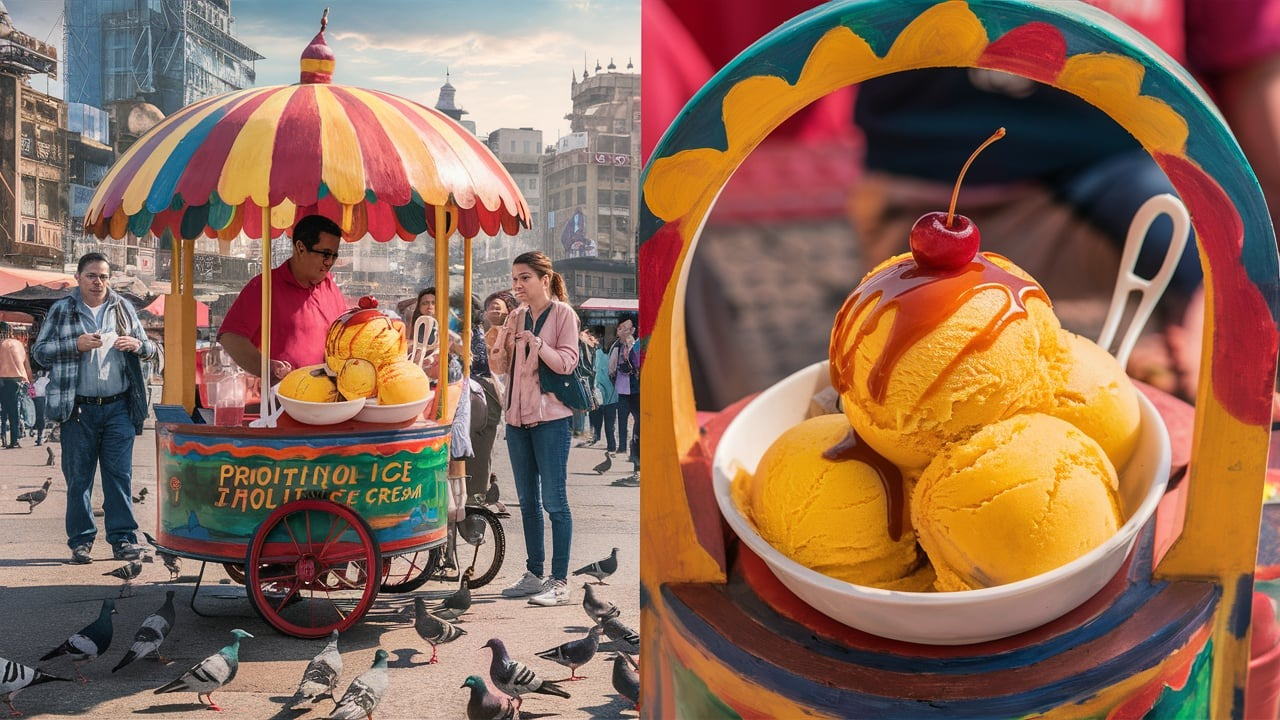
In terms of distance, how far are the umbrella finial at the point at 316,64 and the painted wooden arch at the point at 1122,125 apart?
4302 mm

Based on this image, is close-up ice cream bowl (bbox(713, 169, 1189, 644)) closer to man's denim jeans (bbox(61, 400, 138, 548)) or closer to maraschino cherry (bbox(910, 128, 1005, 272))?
maraschino cherry (bbox(910, 128, 1005, 272))

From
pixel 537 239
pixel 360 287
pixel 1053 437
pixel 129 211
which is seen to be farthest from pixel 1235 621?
pixel 537 239

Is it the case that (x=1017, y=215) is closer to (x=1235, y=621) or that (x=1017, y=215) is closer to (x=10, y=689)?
(x=1235, y=621)

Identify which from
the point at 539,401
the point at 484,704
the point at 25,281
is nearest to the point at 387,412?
the point at 539,401

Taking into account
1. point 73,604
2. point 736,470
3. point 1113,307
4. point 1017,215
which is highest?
point 1017,215

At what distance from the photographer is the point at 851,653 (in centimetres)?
144

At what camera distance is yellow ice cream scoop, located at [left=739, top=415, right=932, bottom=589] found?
4.86ft

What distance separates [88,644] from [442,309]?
238 cm

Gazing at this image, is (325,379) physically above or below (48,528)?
above

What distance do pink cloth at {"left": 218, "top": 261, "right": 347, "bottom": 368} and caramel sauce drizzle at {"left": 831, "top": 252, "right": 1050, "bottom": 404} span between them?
4.15 metres

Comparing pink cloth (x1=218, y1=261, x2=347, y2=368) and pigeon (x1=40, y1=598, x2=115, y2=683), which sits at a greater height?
pink cloth (x1=218, y1=261, x2=347, y2=368)

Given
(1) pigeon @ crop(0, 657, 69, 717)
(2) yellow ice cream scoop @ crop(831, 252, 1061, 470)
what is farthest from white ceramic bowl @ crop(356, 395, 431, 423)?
(2) yellow ice cream scoop @ crop(831, 252, 1061, 470)

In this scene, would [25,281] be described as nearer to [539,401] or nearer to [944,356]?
[539,401]

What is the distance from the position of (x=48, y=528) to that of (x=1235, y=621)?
26.7 ft
